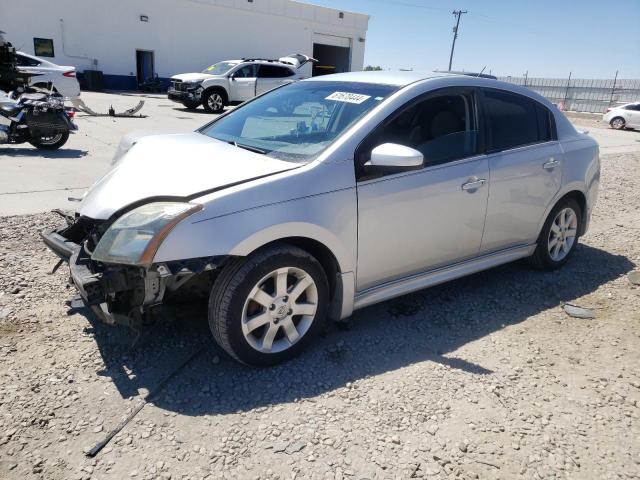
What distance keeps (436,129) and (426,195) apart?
0.54 metres

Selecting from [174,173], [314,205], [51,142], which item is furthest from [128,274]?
[51,142]

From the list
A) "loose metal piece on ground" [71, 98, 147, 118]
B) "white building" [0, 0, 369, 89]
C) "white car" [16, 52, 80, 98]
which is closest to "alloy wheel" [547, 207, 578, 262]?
"loose metal piece on ground" [71, 98, 147, 118]

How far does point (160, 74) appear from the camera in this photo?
3077cm

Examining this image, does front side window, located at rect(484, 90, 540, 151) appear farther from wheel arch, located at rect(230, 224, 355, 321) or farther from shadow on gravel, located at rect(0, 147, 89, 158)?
shadow on gravel, located at rect(0, 147, 89, 158)

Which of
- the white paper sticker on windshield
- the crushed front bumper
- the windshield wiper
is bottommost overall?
the crushed front bumper

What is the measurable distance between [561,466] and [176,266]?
6.93 ft

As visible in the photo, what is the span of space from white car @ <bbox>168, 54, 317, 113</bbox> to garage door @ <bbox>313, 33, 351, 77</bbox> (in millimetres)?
19177

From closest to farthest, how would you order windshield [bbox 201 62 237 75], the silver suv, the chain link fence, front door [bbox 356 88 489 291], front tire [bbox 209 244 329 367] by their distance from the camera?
the silver suv, front tire [bbox 209 244 329 367], front door [bbox 356 88 489 291], windshield [bbox 201 62 237 75], the chain link fence

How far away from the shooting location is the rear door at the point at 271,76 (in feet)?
62.2

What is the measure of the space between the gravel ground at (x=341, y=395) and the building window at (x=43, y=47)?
89.0ft

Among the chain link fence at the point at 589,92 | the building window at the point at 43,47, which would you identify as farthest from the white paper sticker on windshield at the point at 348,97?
the chain link fence at the point at 589,92

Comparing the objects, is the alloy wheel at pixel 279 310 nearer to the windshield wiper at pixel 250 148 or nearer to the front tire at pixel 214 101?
the windshield wiper at pixel 250 148

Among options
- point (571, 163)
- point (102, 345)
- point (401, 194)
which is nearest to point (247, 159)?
point (401, 194)

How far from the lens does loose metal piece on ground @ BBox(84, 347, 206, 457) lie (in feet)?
7.64
